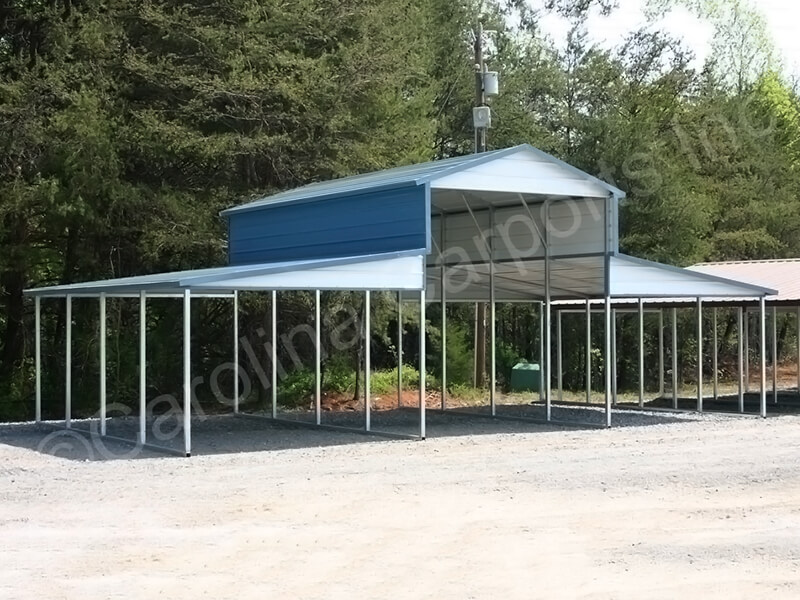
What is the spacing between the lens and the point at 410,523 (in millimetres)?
9117

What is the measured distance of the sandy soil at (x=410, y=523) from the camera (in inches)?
281

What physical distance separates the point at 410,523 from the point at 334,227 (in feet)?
29.4

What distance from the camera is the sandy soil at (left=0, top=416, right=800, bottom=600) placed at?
712cm

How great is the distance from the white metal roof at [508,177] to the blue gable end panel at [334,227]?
0.71 feet

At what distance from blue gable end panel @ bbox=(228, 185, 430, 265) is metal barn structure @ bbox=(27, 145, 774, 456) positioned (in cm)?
2

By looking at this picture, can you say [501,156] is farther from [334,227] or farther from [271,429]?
[271,429]

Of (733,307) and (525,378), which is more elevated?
(733,307)

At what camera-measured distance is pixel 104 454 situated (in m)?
14.0

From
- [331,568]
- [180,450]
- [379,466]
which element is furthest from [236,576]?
[180,450]

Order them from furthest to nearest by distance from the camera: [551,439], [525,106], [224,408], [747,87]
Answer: [747,87] < [525,106] < [224,408] < [551,439]

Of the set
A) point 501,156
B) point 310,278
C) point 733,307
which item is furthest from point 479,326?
point 310,278

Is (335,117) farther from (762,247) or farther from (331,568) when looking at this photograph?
(762,247)

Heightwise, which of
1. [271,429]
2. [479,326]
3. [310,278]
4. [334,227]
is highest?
[334,227]

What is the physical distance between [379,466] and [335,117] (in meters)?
10.3
